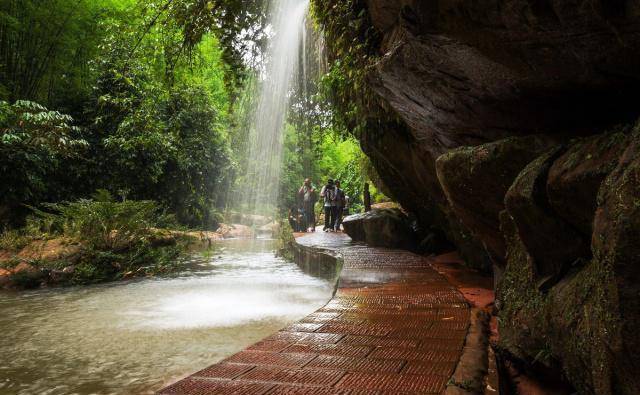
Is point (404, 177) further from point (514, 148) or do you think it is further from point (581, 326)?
point (581, 326)

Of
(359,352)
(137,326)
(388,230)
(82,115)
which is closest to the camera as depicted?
(359,352)

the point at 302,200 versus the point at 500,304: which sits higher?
the point at 302,200

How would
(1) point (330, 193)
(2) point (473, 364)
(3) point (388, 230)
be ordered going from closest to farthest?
(2) point (473, 364), (3) point (388, 230), (1) point (330, 193)

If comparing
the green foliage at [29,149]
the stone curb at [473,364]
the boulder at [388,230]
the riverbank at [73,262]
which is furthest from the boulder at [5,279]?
the stone curb at [473,364]

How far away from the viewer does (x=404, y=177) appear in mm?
7871

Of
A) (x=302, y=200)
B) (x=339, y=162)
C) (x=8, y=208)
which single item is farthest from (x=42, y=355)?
(x=339, y=162)

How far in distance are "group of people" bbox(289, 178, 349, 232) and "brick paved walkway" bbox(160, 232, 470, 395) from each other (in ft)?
39.4

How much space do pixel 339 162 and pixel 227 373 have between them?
38.0m

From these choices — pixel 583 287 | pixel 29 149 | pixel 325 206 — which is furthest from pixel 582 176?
pixel 325 206

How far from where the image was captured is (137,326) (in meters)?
5.09

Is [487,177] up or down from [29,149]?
down

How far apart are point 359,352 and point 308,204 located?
15.8 metres

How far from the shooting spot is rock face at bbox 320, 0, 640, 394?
5.07 ft

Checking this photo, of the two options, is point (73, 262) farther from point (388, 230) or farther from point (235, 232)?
point (235, 232)
